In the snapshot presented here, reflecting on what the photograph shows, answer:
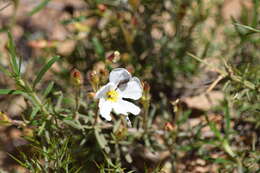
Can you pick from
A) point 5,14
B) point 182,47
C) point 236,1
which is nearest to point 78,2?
point 5,14

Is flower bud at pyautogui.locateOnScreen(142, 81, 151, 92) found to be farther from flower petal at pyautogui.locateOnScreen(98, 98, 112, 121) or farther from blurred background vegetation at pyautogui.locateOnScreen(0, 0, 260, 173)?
flower petal at pyautogui.locateOnScreen(98, 98, 112, 121)

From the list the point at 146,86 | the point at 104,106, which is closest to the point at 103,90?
the point at 104,106

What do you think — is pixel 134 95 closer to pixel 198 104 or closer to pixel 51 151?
pixel 51 151

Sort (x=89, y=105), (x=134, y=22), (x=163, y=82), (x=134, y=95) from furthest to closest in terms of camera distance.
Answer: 1. (x=163, y=82)
2. (x=134, y=22)
3. (x=89, y=105)
4. (x=134, y=95)

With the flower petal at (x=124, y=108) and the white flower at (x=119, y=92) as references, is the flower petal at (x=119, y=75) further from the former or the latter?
the flower petal at (x=124, y=108)

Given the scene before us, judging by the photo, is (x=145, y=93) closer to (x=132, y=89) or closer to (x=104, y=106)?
(x=132, y=89)

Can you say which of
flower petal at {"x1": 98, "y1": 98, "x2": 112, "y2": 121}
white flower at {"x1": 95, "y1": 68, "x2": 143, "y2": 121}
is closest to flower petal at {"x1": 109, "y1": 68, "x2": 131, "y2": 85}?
white flower at {"x1": 95, "y1": 68, "x2": 143, "y2": 121}

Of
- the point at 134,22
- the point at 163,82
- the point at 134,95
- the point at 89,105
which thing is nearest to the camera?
the point at 134,95

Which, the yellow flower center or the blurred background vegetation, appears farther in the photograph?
the blurred background vegetation
